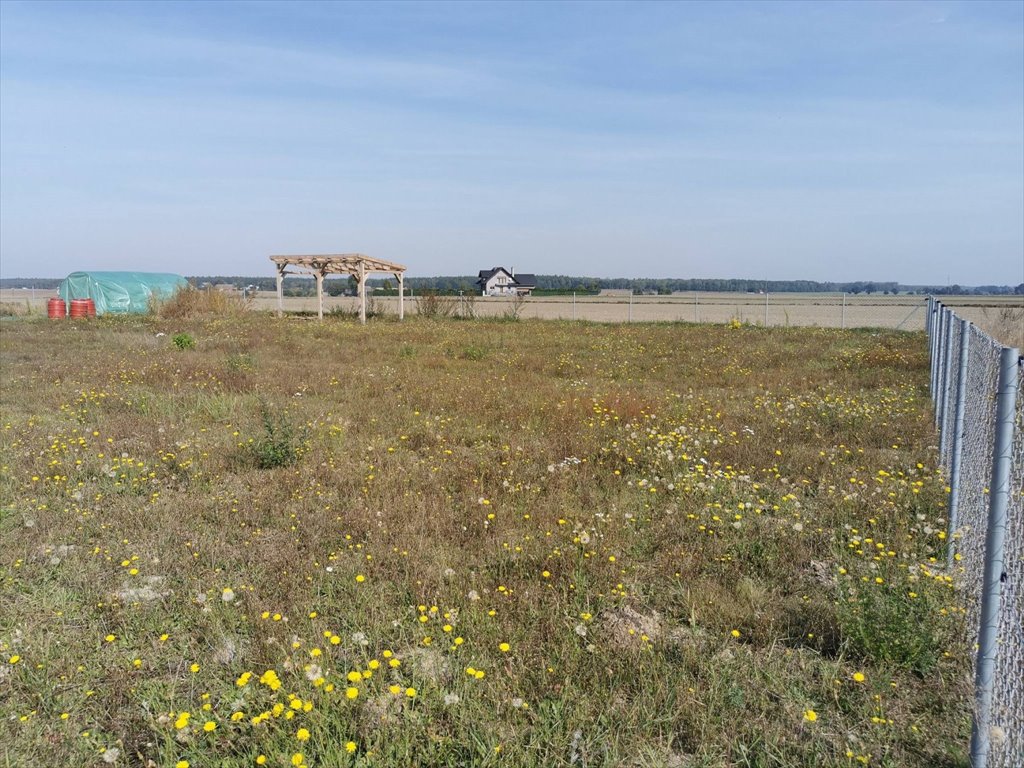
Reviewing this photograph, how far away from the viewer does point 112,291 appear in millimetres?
29391

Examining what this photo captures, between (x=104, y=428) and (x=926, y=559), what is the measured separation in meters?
8.24

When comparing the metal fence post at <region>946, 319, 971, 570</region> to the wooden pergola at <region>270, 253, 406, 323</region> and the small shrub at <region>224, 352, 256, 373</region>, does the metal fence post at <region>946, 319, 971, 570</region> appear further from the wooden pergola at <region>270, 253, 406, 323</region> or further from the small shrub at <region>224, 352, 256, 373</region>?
the wooden pergola at <region>270, 253, 406, 323</region>

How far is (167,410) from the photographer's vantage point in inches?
352

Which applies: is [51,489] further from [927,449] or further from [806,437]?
[927,449]

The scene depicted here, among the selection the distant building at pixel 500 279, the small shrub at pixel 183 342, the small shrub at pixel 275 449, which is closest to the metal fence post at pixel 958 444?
the small shrub at pixel 275 449

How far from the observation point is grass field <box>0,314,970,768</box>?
2875 mm

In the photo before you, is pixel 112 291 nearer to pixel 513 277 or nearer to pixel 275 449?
pixel 275 449

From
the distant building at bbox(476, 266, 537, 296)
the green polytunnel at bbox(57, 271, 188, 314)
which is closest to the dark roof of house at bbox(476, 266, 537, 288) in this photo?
the distant building at bbox(476, 266, 537, 296)

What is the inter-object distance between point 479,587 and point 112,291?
3089cm

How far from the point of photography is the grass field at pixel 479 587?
9.43 feet

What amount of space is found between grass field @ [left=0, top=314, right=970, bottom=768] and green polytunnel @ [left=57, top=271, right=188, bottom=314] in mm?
22807

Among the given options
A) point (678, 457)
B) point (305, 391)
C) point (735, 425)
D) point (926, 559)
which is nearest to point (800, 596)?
point (926, 559)

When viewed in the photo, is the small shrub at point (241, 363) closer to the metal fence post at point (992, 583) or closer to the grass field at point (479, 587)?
the grass field at point (479, 587)

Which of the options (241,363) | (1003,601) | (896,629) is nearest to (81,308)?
(241,363)
